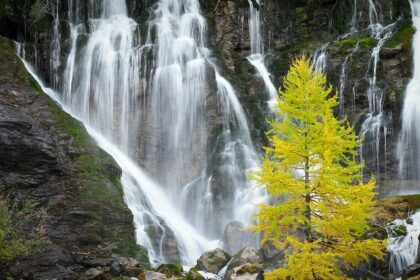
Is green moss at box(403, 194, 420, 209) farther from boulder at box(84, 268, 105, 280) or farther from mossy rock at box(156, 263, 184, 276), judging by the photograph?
boulder at box(84, 268, 105, 280)

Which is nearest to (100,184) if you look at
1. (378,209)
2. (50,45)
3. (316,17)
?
(378,209)

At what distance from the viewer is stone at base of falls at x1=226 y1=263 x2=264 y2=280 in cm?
1588

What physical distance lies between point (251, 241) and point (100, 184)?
717cm

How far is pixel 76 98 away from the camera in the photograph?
29312mm

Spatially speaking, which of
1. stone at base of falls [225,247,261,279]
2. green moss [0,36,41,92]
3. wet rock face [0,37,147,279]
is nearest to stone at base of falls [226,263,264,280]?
stone at base of falls [225,247,261,279]

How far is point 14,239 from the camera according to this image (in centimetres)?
1505

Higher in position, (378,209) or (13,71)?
(13,71)

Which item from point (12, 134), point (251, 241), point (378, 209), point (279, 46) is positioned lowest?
point (251, 241)

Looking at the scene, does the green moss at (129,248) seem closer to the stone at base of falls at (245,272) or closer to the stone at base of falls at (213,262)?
the stone at base of falls at (213,262)

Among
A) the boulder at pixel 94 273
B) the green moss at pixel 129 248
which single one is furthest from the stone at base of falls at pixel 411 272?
the boulder at pixel 94 273

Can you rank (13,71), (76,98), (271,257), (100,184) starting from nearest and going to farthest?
1. (271,257)
2. (100,184)
3. (13,71)
4. (76,98)

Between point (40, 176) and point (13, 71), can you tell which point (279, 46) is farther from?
point (40, 176)

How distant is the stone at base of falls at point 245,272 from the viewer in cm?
1588

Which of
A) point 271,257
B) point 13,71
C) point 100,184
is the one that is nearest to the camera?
point 271,257
